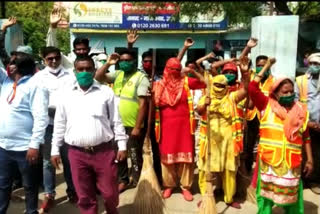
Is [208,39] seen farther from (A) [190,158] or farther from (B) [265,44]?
(A) [190,158]

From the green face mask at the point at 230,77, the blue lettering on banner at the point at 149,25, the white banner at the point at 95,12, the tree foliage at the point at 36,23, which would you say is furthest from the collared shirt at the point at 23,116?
the white banner at the point at 95,12

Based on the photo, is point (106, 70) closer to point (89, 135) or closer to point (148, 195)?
point (89, 135)

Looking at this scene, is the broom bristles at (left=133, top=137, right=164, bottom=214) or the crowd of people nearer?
the crowd of people

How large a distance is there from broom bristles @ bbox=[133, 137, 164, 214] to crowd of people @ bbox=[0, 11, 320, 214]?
34 cm

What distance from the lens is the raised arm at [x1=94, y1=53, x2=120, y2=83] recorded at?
14.1 feet

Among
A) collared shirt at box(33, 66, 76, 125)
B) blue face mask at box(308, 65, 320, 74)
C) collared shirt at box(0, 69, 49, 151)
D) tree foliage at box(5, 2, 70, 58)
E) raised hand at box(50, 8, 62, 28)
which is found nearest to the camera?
collared shirt at box(0, 69, 49, 151)

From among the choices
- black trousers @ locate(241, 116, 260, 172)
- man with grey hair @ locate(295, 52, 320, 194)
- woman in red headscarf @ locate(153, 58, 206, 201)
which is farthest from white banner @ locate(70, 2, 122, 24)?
man with grey hair @ locate(295, 52, 320, 194)

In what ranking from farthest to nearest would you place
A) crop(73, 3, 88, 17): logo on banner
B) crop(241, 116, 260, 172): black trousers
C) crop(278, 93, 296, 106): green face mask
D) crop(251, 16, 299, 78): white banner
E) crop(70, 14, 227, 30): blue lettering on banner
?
1. crop(70, 14, 227, 30): blue lettering on banner
2. crop(73, 3, 88, 17): logo on banner
3. crop(251, 16, 299, 78): white banner
4. crop(241, 116, 260, 172): black trousers
5. crop(278, 93, 296, 106): green face mask

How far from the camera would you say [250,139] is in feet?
17.9

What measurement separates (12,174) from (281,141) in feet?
8.58

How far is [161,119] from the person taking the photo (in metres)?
4.77

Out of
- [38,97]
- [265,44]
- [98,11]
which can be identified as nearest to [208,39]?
[98,11]

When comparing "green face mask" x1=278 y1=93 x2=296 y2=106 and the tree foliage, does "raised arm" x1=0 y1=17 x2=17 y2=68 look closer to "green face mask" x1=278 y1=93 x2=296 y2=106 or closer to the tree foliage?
"green face mask" x1=278 y1=93 x2=296 y2=106

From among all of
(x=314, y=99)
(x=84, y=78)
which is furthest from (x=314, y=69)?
(x=84, y=78)
